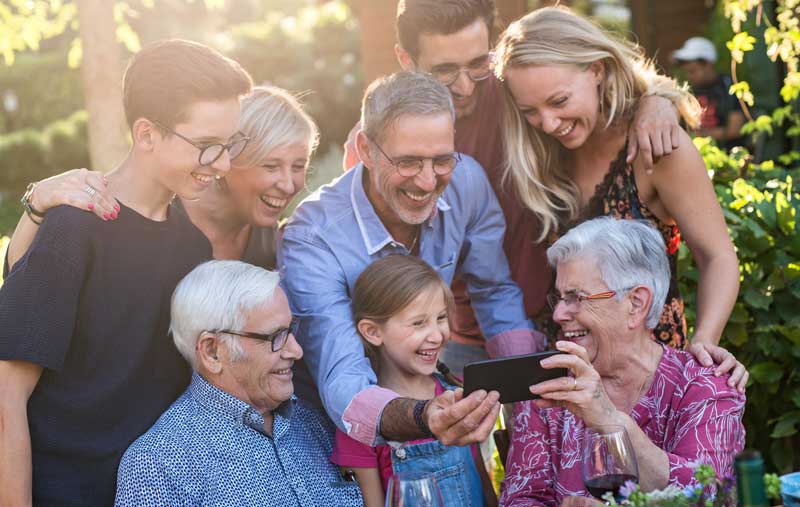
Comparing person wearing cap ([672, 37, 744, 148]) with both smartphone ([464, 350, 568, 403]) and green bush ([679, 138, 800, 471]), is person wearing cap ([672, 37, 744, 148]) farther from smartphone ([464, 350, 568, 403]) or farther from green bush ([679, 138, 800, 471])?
smartphone ([464, 350, 568, 403])

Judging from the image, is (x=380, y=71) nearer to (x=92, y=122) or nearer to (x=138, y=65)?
(x=92, y=122)

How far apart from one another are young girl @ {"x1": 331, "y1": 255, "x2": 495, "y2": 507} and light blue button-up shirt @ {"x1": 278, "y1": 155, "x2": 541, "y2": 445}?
0.44 ft

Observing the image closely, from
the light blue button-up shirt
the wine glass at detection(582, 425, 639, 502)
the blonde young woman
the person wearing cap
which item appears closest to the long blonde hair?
the blonde young woman

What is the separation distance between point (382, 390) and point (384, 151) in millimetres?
873

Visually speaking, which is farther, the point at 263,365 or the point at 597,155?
the point at 597,155

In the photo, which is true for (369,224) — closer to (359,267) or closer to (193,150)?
(359,267)

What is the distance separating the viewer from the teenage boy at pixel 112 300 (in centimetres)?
283

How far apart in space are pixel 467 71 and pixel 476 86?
3.6 inches

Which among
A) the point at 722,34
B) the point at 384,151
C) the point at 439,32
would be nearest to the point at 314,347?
the point at 384,151

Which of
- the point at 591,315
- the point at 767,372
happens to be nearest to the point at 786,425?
the point at 767,372

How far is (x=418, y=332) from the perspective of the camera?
347 cm

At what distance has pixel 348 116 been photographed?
1655 centimetres

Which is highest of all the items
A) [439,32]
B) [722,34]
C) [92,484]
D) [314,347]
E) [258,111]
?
[722,34]

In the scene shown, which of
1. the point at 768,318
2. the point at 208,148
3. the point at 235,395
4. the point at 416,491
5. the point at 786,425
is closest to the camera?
the point at 416,491
